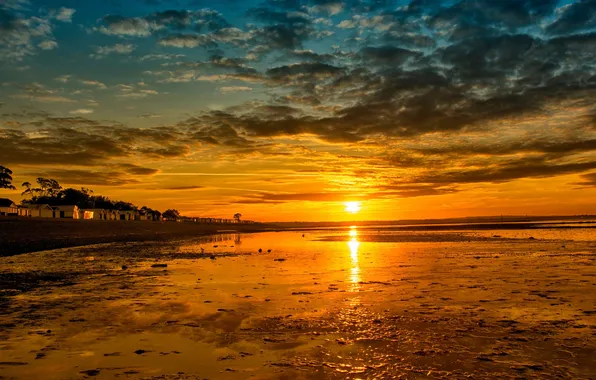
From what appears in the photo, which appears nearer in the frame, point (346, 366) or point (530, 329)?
point (346, 366)

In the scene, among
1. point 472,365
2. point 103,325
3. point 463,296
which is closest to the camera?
point 472,365

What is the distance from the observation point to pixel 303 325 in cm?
970

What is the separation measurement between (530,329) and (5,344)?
10.9 m

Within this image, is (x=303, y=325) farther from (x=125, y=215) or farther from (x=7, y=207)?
(x=125, y=215)

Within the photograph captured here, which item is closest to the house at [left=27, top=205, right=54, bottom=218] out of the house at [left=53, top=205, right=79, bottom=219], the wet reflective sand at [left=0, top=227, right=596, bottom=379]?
the house at [left=53, top=205, right=79, bottom=219]

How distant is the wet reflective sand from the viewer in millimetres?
6941

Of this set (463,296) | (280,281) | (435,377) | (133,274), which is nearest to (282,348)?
(435,377)

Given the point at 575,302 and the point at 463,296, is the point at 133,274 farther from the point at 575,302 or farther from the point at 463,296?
the point at 575,302

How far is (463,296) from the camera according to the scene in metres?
12.8

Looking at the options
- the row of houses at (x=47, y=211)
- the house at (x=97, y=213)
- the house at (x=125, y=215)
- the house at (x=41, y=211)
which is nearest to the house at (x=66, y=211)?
the row of houses at (x=47, y=211)

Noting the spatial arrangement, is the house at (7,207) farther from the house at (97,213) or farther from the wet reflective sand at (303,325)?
the wet reflective sand at (303,325)

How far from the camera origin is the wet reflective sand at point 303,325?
6.94m

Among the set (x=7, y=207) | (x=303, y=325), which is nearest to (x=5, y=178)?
(x=7, y=207)

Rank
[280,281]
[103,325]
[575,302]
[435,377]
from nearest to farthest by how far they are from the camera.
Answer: [435,377], [103,325], [575,302], [280,281]
